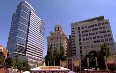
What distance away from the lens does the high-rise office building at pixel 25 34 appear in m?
145

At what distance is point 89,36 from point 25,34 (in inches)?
2903

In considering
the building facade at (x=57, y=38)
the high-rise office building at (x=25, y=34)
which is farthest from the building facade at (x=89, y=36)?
the high-rise office building at (x=25, y=34)

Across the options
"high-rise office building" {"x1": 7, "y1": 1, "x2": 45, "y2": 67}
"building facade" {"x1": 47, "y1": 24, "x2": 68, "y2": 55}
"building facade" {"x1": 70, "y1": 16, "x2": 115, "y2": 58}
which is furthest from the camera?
"high-rise office building" {"x1": 7, "y1": 1, "x2": 45, "y2": 67}

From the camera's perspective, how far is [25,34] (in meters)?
154

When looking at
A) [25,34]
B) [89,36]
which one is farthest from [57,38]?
[25,34]

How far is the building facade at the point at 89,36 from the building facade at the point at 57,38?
4794mm

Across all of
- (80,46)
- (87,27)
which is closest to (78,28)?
(87,27)

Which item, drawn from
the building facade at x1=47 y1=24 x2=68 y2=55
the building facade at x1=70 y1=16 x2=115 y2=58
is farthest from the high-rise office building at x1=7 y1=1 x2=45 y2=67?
the building facade at x1=70 y1=16 x2=115 y2=58

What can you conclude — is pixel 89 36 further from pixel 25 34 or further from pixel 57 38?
pixel 25 34

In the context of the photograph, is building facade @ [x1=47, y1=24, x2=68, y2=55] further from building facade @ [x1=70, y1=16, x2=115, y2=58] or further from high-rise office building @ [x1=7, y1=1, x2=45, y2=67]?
high-rise office building @ [x1=7, y1=1, x2=45, y2=67]

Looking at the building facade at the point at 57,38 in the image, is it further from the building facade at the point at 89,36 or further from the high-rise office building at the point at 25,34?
the high-rise office building at the point at 25,34

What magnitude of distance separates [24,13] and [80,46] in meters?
79.6

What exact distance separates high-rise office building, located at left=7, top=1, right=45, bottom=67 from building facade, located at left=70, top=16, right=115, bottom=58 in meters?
48.1

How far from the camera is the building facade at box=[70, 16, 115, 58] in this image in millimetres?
90500
